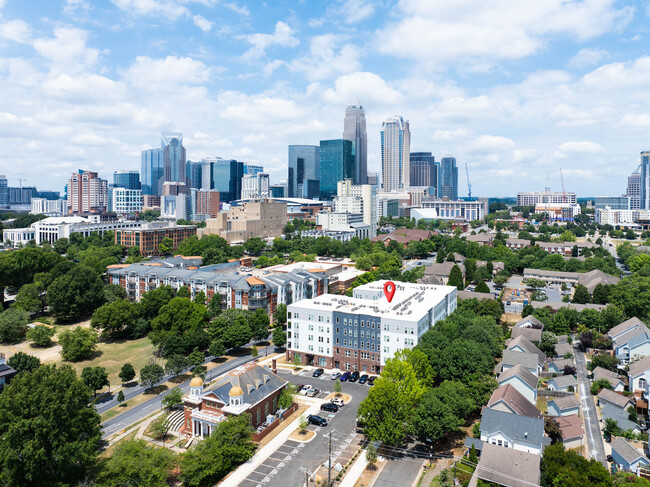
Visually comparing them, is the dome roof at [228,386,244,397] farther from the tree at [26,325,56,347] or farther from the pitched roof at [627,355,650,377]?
the pitched roof at [627,355,650,377]

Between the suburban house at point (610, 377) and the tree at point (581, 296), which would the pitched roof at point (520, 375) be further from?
the tree at point (581, 296)

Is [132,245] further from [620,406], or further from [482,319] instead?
[620,406]

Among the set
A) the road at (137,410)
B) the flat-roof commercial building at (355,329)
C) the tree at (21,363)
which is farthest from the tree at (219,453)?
the tree at (21,363)

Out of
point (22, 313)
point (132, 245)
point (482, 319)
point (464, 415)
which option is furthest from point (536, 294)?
point (132, 245)

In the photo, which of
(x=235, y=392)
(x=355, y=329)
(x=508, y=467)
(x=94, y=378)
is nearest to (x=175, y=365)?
(x=94, y=378)

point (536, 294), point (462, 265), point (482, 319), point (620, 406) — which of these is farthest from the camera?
point (462, 265)

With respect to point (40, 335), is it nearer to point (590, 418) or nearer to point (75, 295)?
point (75, 295)
